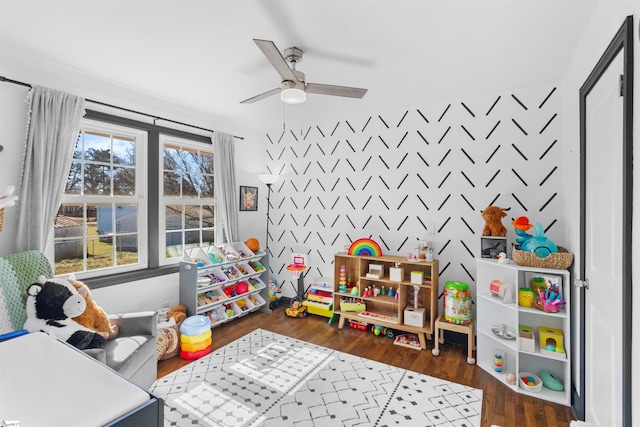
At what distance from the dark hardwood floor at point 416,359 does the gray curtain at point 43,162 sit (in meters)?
1.51

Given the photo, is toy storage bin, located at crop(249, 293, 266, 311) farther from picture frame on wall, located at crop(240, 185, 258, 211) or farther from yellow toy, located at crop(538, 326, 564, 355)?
yellow toy, located at crop(538, 326, 564, 355)

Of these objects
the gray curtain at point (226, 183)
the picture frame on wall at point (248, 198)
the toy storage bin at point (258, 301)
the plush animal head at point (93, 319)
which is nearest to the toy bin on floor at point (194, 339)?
the plush animal head at point (93, 319)

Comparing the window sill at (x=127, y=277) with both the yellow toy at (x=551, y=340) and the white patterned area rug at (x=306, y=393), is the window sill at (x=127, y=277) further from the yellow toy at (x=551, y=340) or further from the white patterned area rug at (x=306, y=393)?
the yellow toy at (x=551, y=340)

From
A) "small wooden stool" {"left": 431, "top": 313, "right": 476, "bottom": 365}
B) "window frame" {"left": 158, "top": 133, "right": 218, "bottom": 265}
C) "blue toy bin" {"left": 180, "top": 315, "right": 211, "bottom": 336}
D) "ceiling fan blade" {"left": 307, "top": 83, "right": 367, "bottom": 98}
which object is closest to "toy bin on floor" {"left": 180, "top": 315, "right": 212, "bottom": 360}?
"blue toy bin" {"left": 180, "top": 315, "right": 211, "bottom": 336}

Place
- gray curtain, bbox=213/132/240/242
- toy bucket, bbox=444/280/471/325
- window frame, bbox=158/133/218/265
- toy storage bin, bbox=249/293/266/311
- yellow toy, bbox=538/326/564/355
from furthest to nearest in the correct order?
toy storage bin, bbox=249/293/266/311 → gray curtain, bbox=213/132/240/242 → window frame, bbox=158/133/218/265 → toy bucket, bbox=444/280/471/325 → yellow toy, bbox=538/326/564/355

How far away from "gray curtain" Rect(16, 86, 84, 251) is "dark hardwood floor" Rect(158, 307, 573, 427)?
151 cm

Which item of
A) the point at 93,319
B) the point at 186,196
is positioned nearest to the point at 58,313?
the point at 93,319

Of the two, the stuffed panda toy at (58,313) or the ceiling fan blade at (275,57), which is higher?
the ceiling fan blade at (275,57)

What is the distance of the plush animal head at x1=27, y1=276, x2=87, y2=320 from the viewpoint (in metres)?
1.99

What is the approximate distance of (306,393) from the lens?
223cm

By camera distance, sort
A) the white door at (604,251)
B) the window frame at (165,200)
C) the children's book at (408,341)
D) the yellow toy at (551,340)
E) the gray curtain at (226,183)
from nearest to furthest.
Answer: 1. the white door at (604,251)
2. the yellow toy at (551,340)
3. the children's book at (408,341)
4. the window frame at (165,200)
5. the gray curtain at (226,183)

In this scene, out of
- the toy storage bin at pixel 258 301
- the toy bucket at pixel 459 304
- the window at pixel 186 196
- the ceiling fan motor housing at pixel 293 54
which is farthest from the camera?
the toy storage bin at pixel 258 301

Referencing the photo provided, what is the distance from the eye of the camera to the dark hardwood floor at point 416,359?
2.02 meters

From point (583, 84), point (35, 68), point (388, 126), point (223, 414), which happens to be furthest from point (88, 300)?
point (583, 84)
